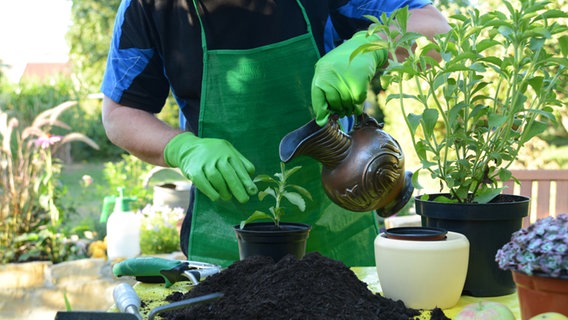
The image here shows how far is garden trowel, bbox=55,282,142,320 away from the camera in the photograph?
842 millimetres

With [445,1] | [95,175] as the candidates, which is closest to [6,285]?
[95,175]

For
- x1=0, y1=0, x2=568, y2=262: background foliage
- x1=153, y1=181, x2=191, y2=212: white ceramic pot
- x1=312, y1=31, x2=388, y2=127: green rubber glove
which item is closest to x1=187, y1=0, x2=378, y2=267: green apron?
x1=312, y1=31, x2=388, y2=127: green rubber glove

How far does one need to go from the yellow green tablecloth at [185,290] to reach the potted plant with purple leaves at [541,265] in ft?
0.66

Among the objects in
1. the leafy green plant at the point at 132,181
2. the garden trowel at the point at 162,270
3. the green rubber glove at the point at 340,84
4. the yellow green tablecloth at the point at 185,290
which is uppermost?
the green rubber glove at the point at 340,84

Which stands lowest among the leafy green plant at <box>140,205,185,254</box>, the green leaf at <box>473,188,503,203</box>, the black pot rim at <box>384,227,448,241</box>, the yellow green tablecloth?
the leafy green plant at <box>140,205,185,254</box>

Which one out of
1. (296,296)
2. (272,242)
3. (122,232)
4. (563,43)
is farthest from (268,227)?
(122,232)

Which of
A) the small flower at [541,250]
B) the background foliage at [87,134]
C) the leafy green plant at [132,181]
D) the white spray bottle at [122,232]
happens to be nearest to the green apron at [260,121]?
the small flower at [541,250]

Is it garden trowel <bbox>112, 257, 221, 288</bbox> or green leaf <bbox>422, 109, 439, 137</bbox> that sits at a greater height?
green leaf <bbox>422, 109, 439, 137</bbox>

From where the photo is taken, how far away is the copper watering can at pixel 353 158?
1.17 m

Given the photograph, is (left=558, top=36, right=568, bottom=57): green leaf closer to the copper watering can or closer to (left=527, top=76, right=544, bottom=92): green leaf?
(left=527, top=76, right=544, bottom=92): green leaf

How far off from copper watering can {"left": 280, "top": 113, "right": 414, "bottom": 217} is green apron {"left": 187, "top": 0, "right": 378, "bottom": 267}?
0.43 meters

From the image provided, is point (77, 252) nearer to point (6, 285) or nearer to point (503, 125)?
point (6, 285)

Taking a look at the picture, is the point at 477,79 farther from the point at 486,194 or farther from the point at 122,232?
the point at 122,232

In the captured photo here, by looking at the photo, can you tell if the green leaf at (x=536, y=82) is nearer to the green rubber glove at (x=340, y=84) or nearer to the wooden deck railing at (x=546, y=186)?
the green rubber glove at (x=340, y=84)
